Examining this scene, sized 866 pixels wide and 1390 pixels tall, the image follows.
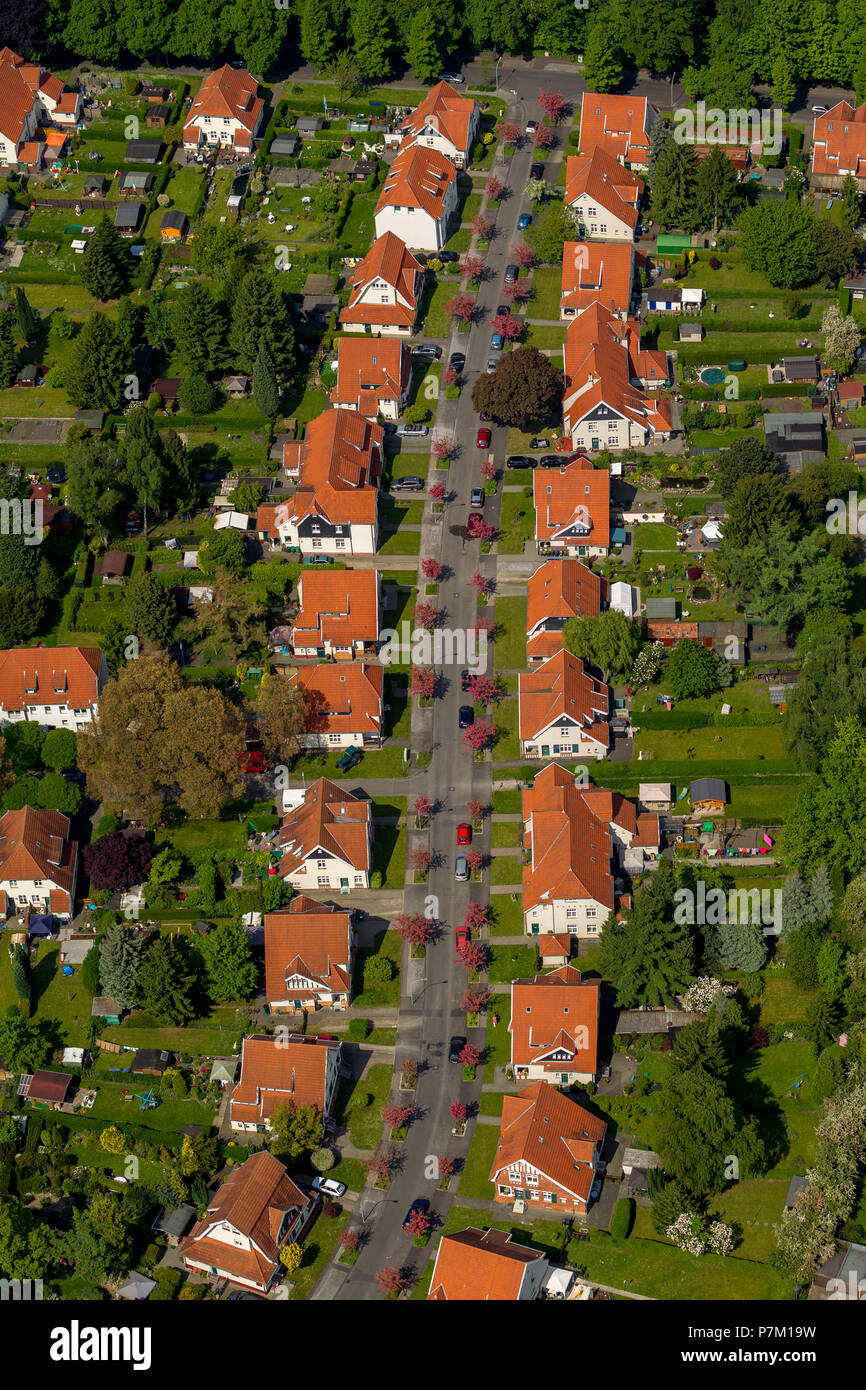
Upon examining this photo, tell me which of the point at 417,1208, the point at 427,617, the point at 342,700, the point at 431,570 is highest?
the point at 431,570

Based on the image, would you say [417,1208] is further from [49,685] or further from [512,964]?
[49,685]

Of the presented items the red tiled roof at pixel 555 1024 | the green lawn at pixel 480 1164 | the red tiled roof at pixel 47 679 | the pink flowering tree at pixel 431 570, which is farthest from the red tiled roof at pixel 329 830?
the pink flowering tree at pixel 431 570

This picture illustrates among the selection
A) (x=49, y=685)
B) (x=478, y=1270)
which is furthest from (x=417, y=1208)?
(x=49, y=685)

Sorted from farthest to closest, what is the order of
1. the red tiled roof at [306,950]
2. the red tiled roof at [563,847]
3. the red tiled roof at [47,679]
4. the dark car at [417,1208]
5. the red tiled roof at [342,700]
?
the red tiled roof at [47,679]
the red tiled roof at [342,700]
the red tiled roof at [563,847]
the red tiled roof at [306,950]
the dark car at [417,1208]

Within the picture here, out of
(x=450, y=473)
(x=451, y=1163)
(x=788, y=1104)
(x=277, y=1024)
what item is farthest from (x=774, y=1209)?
(x=450, y=473)

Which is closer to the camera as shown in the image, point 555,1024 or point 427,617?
point 555,1024

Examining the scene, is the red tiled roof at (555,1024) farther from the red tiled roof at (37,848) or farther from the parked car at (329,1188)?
the red tiled roof at (37,848)

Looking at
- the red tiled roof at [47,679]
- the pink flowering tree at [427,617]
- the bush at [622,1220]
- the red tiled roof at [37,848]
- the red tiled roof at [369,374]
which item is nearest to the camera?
the bush at [622,1220]
